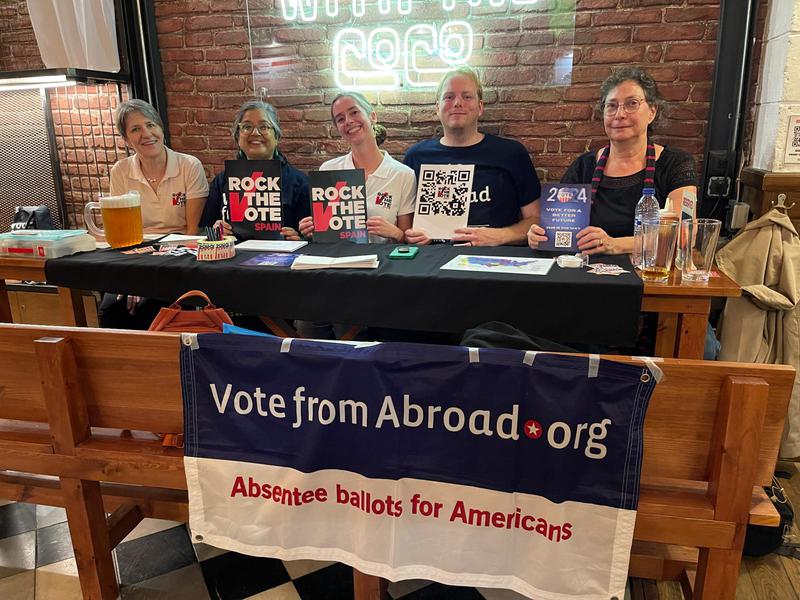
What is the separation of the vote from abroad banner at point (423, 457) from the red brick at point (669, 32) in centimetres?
254

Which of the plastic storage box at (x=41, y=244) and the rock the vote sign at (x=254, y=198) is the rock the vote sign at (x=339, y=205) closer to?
the rock the vote sign at (x=254, y=198)

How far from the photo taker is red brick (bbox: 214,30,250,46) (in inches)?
142

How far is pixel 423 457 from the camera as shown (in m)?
1.20

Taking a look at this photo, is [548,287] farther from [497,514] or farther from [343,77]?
[343,77]

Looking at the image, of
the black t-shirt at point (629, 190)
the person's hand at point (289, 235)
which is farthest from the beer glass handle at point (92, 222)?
the black t-shirt at point (629, 190)

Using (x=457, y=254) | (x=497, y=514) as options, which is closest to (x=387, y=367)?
(x=497, y=514)

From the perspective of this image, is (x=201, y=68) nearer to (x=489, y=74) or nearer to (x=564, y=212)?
(x=489, y=74)

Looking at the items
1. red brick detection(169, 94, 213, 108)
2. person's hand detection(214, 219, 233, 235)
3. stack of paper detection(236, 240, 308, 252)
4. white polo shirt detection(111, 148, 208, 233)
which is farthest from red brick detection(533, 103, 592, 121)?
red brick detection(169, 94, 213, 108)

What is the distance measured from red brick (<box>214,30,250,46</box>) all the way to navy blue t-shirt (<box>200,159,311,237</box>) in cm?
91

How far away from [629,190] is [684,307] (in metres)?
0.87

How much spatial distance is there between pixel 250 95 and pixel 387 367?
301cm

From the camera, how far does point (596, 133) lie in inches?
126

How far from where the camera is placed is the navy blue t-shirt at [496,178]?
2.96 metres

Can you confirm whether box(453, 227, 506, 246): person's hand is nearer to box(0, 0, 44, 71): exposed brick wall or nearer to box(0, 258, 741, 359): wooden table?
box(0, 258, 741, 359): wooden table
